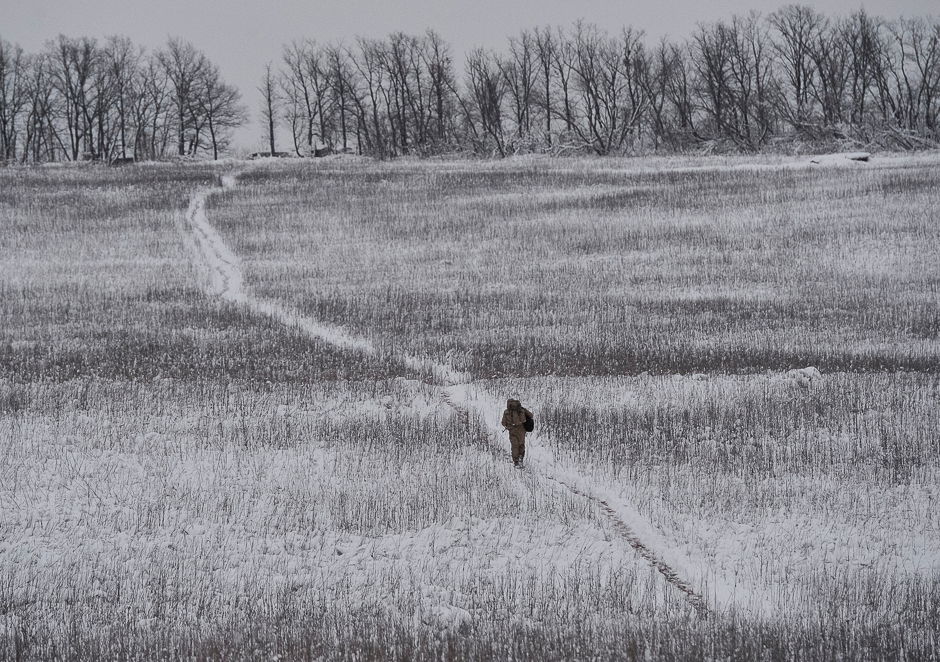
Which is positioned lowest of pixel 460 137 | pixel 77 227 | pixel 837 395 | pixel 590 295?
pixel 837 395

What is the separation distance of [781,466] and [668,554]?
9.69 ft

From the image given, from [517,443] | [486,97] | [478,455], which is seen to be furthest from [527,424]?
[486,97]

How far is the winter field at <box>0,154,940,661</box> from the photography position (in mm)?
7297

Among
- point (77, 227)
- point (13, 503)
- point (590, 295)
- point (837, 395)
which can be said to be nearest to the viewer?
point (13, 503)

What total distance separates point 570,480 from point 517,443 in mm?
841

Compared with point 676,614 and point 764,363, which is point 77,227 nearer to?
point 764,363

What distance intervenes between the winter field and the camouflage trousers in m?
0.26

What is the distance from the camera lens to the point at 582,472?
10.6m

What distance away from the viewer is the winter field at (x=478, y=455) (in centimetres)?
730

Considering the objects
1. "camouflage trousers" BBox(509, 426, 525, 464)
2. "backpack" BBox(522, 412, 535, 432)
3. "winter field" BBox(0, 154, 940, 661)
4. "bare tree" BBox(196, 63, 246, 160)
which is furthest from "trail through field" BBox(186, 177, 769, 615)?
"bare tree" BBox(196, 63, 246, 160)

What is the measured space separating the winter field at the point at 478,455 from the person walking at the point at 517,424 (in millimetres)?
325

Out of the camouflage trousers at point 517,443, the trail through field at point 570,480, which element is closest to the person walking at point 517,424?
the camouflage trousers at point 517,443

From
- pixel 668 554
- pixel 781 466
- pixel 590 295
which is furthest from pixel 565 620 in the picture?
pixel 590 295

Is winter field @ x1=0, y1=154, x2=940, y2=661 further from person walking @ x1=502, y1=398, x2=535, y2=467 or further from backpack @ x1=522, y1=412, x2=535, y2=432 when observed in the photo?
backpack @ x1=522, y1=412, x2=535, y2=432
